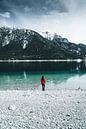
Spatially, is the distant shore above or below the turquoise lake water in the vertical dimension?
above

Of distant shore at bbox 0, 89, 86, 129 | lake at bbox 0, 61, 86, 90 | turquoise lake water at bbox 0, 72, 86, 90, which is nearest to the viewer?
distant shore at bbox 0, 89, 86, 129

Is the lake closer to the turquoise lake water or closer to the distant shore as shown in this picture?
the turquoise lake water

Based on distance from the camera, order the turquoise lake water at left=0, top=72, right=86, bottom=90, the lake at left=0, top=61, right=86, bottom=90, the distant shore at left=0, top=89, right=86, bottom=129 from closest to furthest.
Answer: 1. the distant shore at left=0, top=89, right=86, bottom=129
2. the turquoise lake water at left=0, top=72, right=86, bottom=90
3. the lake at left=0, top=61, right=86, bottom=90

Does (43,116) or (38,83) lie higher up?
(43,116)

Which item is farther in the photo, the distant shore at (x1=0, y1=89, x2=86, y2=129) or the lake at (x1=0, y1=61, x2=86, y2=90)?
the lake at (x1=0, y1=61, x2=86, y2=90)

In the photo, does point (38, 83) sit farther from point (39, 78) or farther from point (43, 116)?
point (43, 116)

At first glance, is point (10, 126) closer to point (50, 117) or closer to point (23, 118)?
point (23, 118)

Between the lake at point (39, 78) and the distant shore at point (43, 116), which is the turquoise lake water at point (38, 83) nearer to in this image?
the lake at point (39, 78)

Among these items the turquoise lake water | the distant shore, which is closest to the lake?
the turquoise lake water

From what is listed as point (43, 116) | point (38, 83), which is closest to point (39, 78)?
point (38, 83)

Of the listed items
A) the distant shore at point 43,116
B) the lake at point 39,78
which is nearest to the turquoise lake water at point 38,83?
the lake at point 39,78

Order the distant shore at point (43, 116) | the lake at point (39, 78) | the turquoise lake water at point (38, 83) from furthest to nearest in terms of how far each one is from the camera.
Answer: the lake at point (39, 78), the turquoise lake water at point (38, 83), the distant shore at point (43, 116)

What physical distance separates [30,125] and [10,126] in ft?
4.32

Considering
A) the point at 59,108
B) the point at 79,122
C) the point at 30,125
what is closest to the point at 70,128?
the point at 79,122
